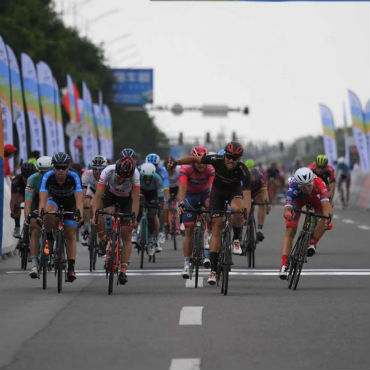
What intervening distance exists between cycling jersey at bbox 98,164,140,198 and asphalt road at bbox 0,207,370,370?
115cm

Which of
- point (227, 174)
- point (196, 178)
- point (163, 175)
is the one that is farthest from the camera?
point (163, 175)

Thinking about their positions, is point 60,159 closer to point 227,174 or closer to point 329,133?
point 227,174

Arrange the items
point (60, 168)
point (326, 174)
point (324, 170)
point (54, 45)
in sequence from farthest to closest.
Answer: point (54, 45)
point (326, 174)
point (324, 170)
point (60, 168)

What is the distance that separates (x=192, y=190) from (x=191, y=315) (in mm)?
5826

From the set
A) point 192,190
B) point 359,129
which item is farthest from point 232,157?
point 359,129

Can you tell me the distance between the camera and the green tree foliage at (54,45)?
67.0 metres

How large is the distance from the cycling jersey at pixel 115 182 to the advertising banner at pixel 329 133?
5145 centimetres

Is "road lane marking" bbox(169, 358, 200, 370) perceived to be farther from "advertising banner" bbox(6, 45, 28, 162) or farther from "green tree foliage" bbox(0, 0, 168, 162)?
"green tree foliage" bbox(0, 0, 168, 162)

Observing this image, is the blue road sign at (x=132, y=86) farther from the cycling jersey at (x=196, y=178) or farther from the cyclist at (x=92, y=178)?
the cycling jersey at (x=196, y=178)

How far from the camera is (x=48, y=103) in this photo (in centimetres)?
4475

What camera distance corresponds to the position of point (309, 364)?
32.0 feet

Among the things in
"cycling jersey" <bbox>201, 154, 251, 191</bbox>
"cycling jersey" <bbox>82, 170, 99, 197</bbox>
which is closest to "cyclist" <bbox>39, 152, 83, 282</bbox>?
"cycling jersey" <bbox>201, 154, 251, 191</bbox>

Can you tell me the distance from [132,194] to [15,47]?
51001mm

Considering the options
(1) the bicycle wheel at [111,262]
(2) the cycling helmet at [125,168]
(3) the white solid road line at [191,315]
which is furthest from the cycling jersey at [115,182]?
(3) the white solid road line at [191,315]
